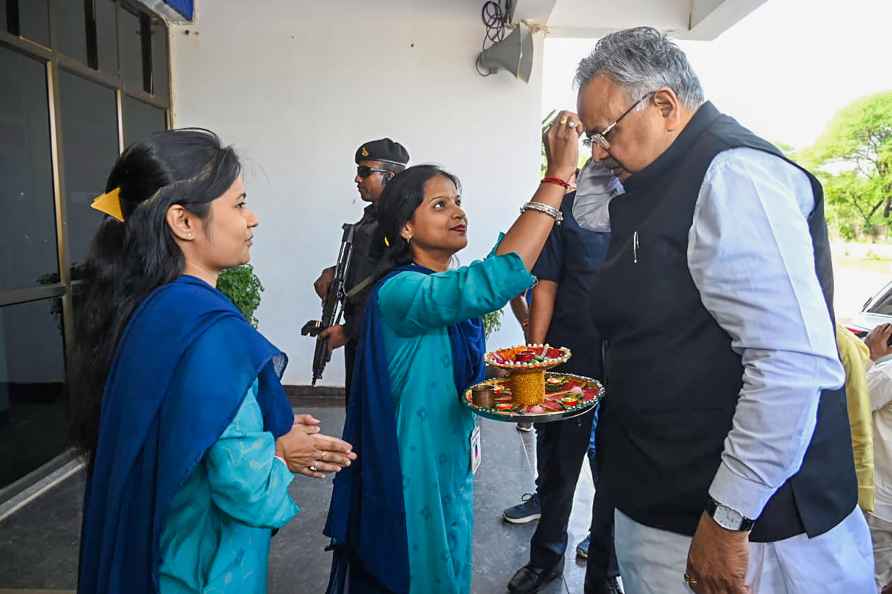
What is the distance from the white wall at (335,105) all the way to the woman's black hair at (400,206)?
10.1ft

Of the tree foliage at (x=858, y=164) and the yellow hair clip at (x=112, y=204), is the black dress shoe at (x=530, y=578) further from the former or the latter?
the tree foliage at (x=858, y=164)

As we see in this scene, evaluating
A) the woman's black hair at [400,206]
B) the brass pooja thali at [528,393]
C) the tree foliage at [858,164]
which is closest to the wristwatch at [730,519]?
the brass pooja thali at [528,393]

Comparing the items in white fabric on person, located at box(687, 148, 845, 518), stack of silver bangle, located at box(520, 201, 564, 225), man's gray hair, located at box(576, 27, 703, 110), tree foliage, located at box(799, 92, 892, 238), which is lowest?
white fabric on person, located at box(687, 148, 845, 518)

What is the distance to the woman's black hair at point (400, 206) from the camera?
5.17 feet

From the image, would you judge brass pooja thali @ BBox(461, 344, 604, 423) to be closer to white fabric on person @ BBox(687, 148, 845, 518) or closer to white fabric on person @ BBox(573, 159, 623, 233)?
white fabric on person @ BBox(573, 159, 623, 233)

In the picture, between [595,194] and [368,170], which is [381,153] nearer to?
[368,170]

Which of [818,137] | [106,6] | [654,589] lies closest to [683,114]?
[654,589]

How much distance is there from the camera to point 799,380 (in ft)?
2.82

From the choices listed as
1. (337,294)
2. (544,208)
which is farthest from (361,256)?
(544,208)

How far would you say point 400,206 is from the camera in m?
1.58

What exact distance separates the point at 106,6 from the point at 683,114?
4.04m

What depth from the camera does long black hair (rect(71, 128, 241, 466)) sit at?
1053 mm

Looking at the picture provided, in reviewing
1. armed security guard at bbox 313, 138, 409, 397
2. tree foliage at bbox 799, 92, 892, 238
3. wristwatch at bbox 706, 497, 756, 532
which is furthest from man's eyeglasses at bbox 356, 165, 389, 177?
tree foliage at bbox 799, 92, 892, 238

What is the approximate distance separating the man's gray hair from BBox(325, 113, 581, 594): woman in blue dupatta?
1.76ft
